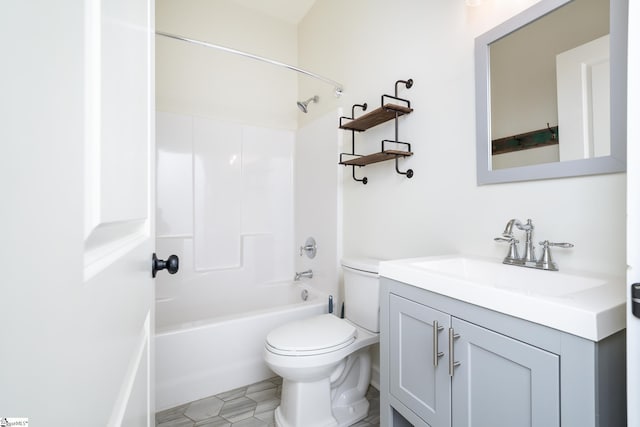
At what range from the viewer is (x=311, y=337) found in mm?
1384

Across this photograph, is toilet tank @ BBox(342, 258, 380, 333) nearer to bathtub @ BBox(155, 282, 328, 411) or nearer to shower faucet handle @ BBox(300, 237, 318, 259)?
bathtub @ BBox(155, 282, 328, 411)

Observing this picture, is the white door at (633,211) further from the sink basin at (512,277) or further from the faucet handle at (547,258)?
the faucet handle at (547,258)

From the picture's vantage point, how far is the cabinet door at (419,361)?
89 cm

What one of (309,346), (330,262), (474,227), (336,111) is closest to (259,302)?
(330,262)

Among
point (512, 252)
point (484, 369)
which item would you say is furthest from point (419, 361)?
point (512, 252)

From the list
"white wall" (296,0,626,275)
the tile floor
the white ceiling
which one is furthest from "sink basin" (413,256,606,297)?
the white ceiling

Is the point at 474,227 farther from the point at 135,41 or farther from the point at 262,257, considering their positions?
the point at 262,257

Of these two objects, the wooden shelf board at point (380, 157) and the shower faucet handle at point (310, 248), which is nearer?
the wooden shelf board at point (380, 157)

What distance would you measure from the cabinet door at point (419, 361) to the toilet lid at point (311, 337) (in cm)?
32

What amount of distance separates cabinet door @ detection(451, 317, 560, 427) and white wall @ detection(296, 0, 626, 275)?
18.5 inches

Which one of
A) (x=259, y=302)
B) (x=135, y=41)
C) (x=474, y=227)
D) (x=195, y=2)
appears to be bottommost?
(x=259, y=302)

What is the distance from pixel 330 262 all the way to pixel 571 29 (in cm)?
177

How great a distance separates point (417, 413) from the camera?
3.26 ft

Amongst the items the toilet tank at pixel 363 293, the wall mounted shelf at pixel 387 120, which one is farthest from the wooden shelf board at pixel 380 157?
the toilet tank at pixel 363 293
